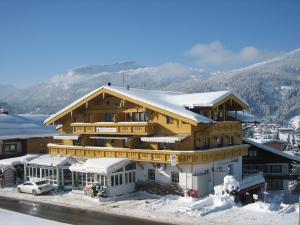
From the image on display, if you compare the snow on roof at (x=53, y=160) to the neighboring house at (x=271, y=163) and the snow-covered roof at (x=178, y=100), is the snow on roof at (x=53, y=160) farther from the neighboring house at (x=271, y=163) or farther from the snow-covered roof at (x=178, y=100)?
the neighboring house at (x=271, y=163)

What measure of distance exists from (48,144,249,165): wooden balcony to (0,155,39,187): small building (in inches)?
175

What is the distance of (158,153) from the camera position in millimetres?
37844

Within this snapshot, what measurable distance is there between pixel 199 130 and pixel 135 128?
5.73 m

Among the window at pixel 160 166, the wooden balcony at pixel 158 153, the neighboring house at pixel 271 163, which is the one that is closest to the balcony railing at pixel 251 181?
the wooden balcony at pixel 158 153

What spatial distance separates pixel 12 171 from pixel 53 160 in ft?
21.3

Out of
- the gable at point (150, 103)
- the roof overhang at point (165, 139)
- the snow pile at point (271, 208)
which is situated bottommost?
the snow pile at point (271, 208)

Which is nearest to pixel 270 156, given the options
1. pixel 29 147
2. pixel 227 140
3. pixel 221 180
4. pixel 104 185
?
pixel 227 140

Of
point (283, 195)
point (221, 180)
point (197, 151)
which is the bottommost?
point (283, 195)

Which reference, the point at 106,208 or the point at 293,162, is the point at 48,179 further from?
the point at 293,162

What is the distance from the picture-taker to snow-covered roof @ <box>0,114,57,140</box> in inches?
2200

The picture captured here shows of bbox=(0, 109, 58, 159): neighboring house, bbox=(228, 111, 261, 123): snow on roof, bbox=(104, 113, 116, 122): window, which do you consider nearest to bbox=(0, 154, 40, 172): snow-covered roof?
bbox=(0, 109, 58, 159): neighboring house

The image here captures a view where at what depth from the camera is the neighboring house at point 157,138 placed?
37844 mm

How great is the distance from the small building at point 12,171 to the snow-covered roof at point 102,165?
30.1 feet

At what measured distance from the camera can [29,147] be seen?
57.2 metres
